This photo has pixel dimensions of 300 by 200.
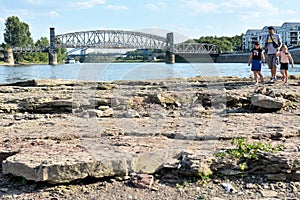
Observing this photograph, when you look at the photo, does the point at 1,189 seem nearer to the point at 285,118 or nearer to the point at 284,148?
the point at 284,148

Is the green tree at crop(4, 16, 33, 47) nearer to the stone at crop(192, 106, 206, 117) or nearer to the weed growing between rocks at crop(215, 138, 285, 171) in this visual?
the stone at crop(192, 106, 206, 117)

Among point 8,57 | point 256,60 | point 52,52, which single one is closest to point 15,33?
point 52,52

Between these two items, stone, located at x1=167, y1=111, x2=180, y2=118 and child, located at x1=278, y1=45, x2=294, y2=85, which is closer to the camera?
stone, located at x1=167, y1=111, x2=180, y2=118

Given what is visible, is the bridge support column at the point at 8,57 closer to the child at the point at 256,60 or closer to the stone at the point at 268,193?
the child at the point at 256,60

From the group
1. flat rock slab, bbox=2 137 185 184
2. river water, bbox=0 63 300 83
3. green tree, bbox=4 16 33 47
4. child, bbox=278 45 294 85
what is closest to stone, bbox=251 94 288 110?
flat rock slab, bbox=2 137 185 184

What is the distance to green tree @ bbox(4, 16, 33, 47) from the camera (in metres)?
119

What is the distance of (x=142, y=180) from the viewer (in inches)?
171

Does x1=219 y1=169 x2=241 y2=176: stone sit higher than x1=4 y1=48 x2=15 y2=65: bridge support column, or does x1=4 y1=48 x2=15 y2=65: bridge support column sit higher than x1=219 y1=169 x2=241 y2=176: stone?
x1=4 y1=48 x2=15 y2=65: bridge support column

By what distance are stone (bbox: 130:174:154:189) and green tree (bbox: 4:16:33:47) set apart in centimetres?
12226

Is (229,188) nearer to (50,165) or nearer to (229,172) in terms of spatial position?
(229,172)

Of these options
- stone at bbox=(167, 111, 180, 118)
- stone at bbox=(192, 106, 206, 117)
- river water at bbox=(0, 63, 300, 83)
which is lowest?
stone at bbox=(167, 111, 180, 118)

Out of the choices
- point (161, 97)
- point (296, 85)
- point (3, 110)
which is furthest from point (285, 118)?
point (3, 110)

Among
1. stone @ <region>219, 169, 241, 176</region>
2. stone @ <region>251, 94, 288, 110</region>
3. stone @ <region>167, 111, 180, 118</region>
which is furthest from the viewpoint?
stone @ <region>251, 94, 288, 110</region>

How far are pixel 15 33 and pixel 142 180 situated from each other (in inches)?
4907
